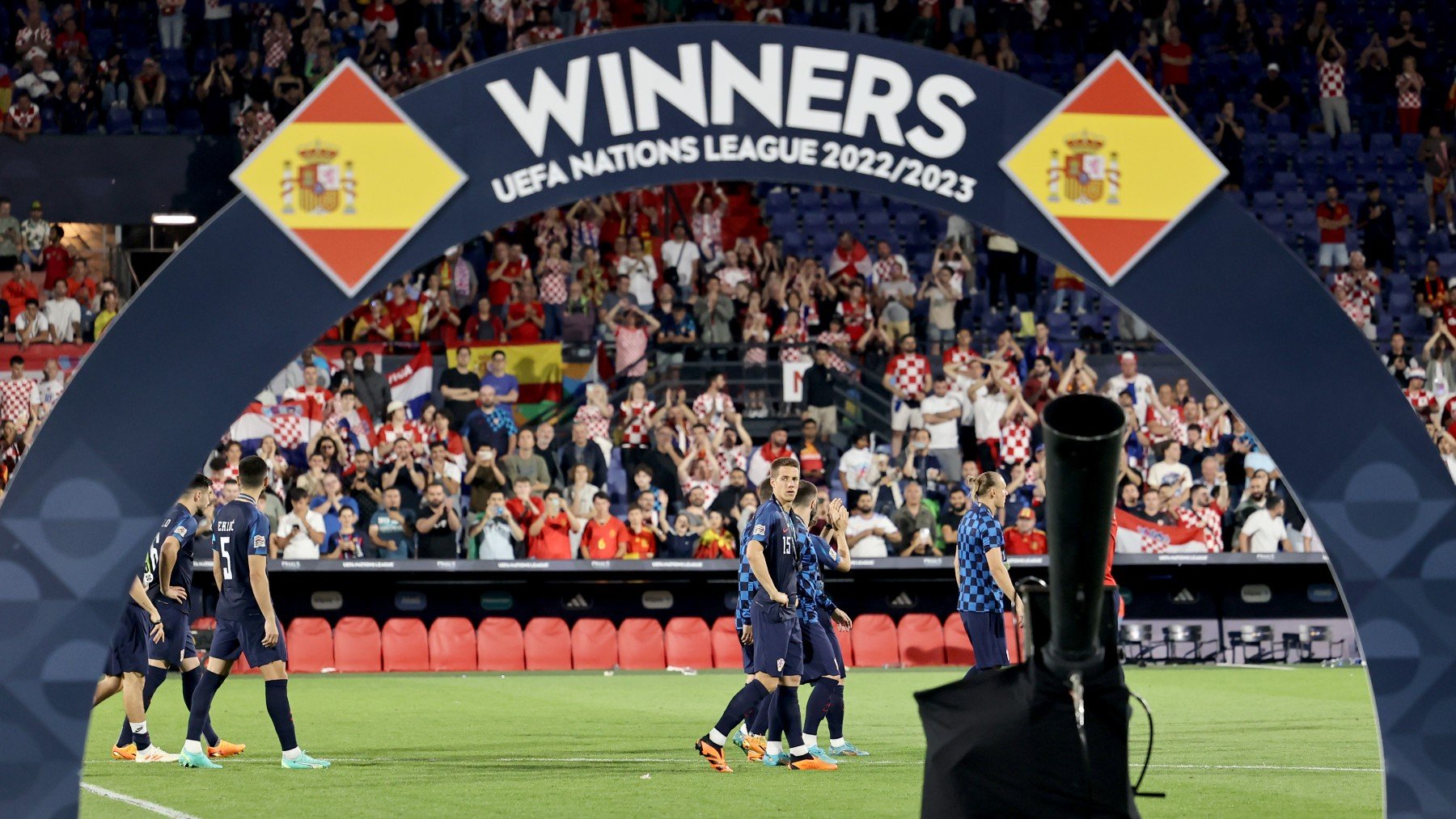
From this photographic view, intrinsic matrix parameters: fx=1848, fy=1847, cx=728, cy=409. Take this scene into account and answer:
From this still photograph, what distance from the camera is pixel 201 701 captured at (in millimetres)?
12477

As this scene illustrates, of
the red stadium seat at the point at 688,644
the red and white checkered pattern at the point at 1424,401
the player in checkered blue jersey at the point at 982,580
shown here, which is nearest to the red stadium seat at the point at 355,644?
the red stadium seat at the point at 688,644

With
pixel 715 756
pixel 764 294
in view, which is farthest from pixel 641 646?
pixel 715 756

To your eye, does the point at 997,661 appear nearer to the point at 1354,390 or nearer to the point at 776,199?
the point at 1354,390

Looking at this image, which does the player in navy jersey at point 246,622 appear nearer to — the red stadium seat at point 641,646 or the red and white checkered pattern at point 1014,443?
the red stadium seat at point 641,646

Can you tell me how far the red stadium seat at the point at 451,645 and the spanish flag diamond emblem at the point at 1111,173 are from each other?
15.2 meters

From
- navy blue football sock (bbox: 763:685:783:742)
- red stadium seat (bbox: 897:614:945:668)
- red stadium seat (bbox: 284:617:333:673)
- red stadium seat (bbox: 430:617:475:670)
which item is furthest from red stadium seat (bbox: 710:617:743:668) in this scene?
navy blue football sock (bbox: 763:685:783:742)

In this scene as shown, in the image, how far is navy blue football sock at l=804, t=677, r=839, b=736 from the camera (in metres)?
13.2

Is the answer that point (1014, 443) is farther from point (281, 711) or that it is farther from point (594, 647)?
point (281, 711)

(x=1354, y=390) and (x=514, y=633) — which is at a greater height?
(x=1354, y=390)

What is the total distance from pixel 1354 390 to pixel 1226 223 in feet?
2.92

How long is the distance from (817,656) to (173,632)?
4.68 metres

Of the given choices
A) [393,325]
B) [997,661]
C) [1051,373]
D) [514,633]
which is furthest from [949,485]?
[997,661]

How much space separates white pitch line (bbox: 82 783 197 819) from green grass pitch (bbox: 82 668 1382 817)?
0.10 m

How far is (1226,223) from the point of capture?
7703mm
